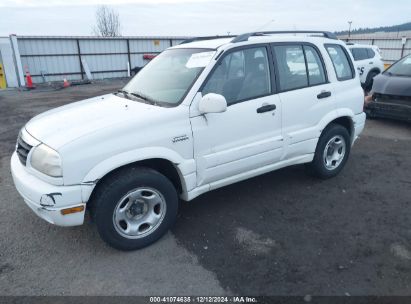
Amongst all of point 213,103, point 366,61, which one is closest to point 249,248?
point 213,103

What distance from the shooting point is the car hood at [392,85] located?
7125mm

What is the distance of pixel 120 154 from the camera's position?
9.51 ft

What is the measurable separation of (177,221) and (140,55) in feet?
61.5

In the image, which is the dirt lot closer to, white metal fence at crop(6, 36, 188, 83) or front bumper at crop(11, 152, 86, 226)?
front bumper at crop(11, 152, 86, 226)

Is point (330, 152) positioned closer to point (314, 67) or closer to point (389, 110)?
point (314, 67)

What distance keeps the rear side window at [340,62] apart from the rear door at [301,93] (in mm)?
264

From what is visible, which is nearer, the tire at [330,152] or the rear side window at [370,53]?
the tire at [330,152]

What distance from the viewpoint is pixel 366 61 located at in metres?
12.7

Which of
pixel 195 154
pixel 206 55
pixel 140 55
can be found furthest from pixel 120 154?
pixel 140 55

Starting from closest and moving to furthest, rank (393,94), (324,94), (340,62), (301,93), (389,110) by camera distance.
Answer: (301,93), (324,94), (340,62), (393,94), (389,110)

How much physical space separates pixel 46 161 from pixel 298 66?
302cm

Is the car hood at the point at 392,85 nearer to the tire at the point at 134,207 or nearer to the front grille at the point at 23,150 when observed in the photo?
the tire at the point at 134,207

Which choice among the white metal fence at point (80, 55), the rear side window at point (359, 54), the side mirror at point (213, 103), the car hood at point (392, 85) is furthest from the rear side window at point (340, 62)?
the white metal fence at point (80, 55)

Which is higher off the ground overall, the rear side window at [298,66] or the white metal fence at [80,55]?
the rear side window at [298,66]
